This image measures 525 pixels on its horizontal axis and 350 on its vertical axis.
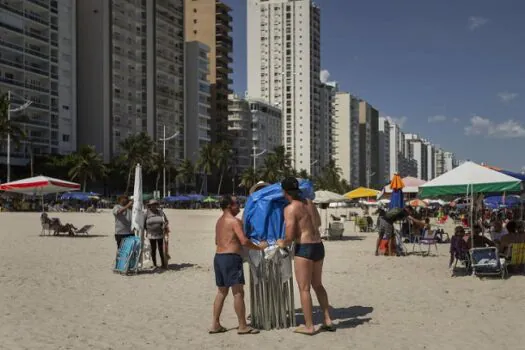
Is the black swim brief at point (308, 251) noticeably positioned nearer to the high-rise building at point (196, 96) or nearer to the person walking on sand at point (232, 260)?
the person walking on sand at point (232, 260)

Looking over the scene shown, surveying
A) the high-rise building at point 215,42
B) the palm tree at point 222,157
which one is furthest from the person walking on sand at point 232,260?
the high-rise building at point 215,42

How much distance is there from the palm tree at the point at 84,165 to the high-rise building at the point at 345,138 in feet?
360

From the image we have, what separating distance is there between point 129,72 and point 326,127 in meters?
77.9

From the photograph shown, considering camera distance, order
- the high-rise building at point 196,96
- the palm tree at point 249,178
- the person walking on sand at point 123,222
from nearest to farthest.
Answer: the person walking on sand at point 123,222
the high-rise building at point 196,96
the palm tree at point 249,178

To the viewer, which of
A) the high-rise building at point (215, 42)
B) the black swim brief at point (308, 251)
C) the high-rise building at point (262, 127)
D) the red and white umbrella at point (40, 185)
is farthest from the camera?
the high-rise building at point (262, 127)

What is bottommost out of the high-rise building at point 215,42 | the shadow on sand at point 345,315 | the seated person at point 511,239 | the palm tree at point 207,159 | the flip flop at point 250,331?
the shadow on sand at point 345,315

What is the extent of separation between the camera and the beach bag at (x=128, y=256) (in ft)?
39.9

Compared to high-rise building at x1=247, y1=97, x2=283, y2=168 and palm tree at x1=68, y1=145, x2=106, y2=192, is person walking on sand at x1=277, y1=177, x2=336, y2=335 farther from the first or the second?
high-rise building at x1=247, y1=97, x2=283, y2=168

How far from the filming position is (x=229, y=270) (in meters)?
6.89

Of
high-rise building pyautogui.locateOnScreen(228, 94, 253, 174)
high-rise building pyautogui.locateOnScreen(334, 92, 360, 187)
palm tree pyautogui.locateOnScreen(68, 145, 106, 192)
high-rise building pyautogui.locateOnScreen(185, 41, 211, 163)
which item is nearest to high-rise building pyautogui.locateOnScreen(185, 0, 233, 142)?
high-rise building pyautogui.locateOnScreen(228, 94, 253, 174)

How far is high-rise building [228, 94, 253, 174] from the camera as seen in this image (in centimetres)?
12481

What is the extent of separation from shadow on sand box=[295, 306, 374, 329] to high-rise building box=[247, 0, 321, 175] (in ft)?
450

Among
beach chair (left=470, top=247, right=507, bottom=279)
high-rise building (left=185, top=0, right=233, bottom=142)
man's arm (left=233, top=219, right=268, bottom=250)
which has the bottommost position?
beach chair (left=470, top=247, right=507, bottom=279)

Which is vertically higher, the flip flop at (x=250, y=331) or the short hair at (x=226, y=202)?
the short hair at (x=226, y=202)
